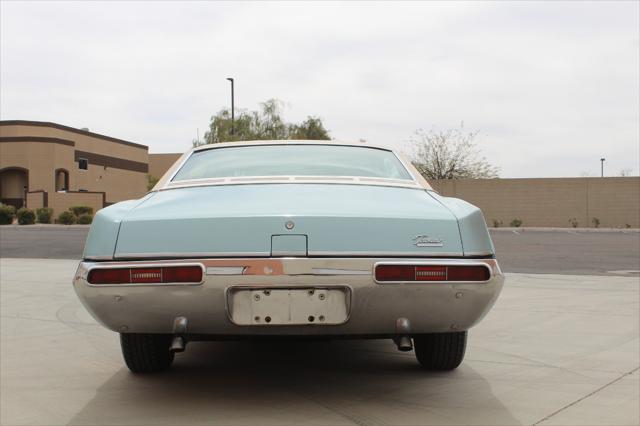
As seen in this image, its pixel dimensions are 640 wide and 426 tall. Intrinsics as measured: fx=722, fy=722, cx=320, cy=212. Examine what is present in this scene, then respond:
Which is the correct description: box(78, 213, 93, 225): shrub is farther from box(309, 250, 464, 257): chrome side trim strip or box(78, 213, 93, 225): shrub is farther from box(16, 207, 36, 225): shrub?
box(309, 250, 464, 257): chrome side trim strip

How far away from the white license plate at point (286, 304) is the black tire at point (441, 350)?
1010mm

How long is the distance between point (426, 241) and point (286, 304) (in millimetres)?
644

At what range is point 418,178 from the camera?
3.94 metres

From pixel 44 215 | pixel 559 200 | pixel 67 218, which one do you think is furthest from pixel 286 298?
pixel 44 215

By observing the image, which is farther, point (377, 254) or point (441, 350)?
point (441, 350)

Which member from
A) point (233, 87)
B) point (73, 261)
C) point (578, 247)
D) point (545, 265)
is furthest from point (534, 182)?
point (73, 261)

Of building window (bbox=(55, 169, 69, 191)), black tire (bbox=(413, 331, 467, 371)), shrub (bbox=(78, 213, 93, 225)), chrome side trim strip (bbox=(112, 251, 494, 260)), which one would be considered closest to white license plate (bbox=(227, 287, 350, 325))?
chrome side trim strip (bbox=(112, 251, 494, 260))

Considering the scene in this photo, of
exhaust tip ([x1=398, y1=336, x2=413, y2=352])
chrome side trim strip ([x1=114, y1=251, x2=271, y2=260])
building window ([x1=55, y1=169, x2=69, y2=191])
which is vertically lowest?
exhaust tip ([x1=398, y1=336, x2=413, y2=352])

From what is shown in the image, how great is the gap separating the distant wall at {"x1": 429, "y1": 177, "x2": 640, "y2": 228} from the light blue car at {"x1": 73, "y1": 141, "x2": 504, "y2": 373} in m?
32.4

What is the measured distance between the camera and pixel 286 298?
297 centimetres

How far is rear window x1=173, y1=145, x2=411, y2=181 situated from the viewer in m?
3.96

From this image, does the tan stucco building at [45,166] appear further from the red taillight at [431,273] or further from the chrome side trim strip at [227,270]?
the red taillight at [431,273]

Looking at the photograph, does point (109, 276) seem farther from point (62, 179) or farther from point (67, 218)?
point (62, 179)

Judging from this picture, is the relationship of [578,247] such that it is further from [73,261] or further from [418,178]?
[418,178]
